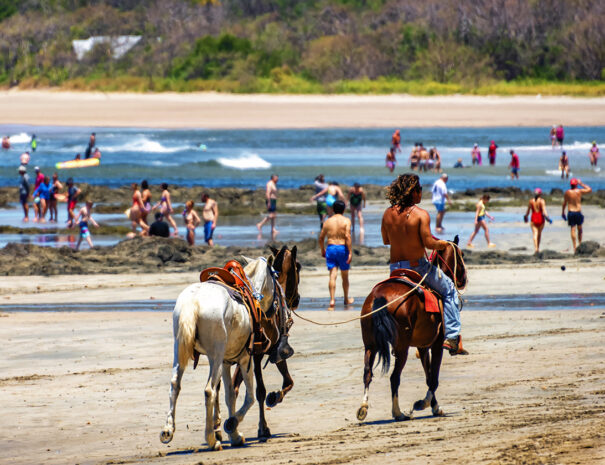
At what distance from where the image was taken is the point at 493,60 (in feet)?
303

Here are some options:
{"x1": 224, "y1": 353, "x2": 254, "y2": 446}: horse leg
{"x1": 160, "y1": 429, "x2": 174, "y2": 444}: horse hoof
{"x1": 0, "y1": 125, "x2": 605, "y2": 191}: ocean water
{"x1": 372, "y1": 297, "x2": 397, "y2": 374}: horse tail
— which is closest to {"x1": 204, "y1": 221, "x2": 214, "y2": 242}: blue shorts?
{"x1": 372, "y1": 297, "x2": 397, "y2": 374}: horse tail

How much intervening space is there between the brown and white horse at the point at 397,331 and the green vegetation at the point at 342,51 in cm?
7758

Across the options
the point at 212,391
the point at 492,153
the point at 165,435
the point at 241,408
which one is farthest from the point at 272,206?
the point at 492,153

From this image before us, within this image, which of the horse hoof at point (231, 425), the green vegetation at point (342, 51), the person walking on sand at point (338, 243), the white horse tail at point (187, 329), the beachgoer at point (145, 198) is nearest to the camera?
the white horse tail at point (187, 329)

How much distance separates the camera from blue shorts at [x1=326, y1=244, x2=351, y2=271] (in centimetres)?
1573

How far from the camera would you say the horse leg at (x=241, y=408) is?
319 inches

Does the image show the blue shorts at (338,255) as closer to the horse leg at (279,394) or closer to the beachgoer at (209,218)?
the horse leg at (279,394)

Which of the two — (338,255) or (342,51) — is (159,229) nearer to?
(338,255)

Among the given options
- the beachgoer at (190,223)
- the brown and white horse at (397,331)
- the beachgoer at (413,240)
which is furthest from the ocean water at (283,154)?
the brown and white horse at (397,331)

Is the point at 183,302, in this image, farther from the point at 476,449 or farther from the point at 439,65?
the point at 439,65

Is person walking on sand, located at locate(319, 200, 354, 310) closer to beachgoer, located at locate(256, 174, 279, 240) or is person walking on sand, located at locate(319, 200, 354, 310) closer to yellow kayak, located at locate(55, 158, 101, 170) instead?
beachgoer, located at locate(256, 174, 279, 240)

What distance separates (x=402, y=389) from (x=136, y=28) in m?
103

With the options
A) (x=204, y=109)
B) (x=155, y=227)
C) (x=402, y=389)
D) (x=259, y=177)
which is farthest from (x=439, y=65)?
(x=402, y=389)

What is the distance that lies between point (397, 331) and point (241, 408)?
4.82 feet
